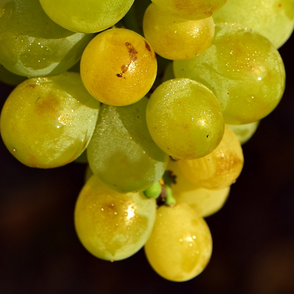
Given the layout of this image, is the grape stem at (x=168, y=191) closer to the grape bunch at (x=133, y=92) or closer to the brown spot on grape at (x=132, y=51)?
the grape bunch at (x=133, y=92)

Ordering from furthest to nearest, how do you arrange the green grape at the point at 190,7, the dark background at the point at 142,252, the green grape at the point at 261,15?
the dark background at the point at 142,252 < the green grape at the point at 261,15 < the green grape at the point at 190,7

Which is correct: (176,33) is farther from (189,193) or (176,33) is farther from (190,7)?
(189,193)

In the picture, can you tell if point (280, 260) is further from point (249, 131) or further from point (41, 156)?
point (41, 156)

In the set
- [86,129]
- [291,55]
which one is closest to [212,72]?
[86,129]

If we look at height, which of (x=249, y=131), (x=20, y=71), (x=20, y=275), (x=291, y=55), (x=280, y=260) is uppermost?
(x=20, y=71)

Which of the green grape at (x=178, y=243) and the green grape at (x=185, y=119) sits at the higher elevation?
the green grape at (x=185, y=119)

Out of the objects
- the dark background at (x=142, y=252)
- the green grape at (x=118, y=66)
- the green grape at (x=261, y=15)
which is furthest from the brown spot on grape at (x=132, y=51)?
the dark background at (x=142, y=252)
